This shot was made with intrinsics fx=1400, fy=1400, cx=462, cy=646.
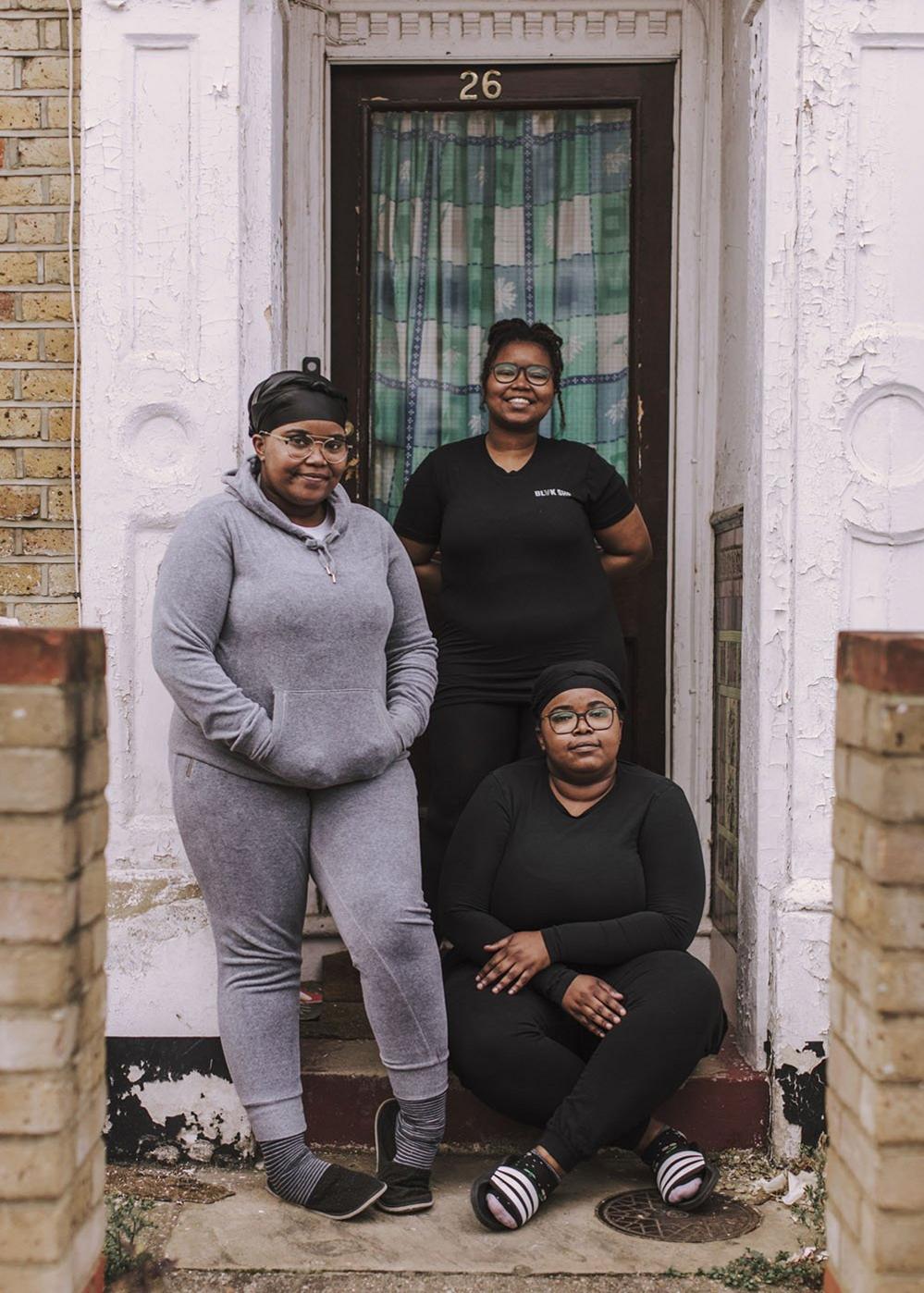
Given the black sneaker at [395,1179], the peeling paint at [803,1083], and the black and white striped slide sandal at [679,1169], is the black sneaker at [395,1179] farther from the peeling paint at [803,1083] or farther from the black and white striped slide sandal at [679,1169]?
the peeling paint at [803,1083]

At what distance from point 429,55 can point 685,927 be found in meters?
2.84

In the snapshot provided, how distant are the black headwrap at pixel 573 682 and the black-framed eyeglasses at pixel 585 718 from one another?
0.13 feet

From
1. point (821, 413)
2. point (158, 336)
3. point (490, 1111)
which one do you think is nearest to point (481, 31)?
point (158, 336)

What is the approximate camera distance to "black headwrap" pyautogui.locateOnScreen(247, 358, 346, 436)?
3.22 metres

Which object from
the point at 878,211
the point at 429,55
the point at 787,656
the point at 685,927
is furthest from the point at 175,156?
the point at 685,927

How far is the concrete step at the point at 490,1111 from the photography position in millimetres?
3635

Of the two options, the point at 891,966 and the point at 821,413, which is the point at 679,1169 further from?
the point at 821,413

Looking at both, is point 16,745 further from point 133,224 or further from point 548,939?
point 133,224

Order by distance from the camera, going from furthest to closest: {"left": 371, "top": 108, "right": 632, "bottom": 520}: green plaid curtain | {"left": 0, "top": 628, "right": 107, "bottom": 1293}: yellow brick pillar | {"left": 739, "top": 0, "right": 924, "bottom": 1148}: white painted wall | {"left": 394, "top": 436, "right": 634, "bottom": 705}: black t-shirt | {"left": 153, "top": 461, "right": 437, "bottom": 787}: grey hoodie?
{"left": 371, "top": 108, "right": 632, "bottom": 520}: green plaid curtain → {"left": 394, "top": 436, "right": 634, "bottom": 705}: black t-shirt → {"left": 739, "top": 0, "right": 924, "bottom": 1148}: white painted wall → {"left": 153, "top": 461, "right": 437, "bottom": 787}: grey hoodie → {"left": 0, "top": 628, "right": 107, "bottom": 1293}: yellow brick pillar

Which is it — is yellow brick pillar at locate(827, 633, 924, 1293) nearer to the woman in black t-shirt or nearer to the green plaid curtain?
the woman in black t-shirt

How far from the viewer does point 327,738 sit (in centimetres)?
317

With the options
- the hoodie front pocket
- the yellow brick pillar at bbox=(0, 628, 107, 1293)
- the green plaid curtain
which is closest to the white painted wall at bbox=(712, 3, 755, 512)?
the green plaid curtain

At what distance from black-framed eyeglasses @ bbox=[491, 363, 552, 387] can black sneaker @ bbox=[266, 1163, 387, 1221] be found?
81.6 inches

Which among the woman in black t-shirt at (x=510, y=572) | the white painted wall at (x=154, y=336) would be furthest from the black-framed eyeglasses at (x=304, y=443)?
the woman in black t-shirt at (x=510, y=572)
